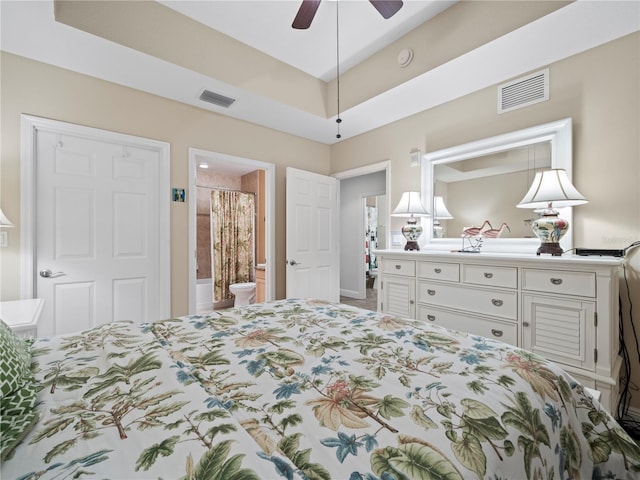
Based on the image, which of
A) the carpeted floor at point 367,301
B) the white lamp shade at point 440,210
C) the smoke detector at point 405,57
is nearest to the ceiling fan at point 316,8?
the smoke detector at point 405,57

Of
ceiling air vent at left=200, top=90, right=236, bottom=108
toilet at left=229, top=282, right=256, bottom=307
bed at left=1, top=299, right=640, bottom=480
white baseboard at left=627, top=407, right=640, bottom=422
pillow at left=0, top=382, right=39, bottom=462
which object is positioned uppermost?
ceiling air vent at left=200, top=90, right=236, bottom=108

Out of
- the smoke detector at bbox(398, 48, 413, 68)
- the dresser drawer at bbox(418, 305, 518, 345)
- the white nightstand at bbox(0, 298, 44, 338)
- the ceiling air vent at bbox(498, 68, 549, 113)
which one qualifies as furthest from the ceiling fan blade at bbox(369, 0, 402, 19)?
the white nightstand at bbox(0, 298, 44, 338)

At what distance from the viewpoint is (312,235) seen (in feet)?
12.7

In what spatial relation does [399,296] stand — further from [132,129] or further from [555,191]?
[132,129]

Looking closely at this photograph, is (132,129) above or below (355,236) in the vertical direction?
above

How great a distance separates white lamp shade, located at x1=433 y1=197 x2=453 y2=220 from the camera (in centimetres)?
301

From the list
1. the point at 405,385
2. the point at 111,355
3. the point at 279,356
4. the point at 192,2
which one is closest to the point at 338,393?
the point at 405,385

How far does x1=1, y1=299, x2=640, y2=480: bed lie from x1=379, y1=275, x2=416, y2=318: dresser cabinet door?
1490mm

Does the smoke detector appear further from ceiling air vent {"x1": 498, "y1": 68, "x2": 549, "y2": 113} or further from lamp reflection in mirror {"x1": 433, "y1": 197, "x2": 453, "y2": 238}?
lamp reflection in mirror {"x1": 433, "y1": 197, "x2": 453, "y2": 238}

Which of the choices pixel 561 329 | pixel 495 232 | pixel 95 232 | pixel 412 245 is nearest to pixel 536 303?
pixel 561 329

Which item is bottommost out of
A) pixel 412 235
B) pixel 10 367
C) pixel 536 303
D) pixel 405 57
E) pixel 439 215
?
pixel 536 303

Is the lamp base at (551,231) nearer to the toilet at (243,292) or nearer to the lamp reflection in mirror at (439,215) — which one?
the lamp reflection in mirror at (439,215)

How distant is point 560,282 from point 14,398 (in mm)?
2543

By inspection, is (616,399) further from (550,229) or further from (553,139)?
(553,139)
